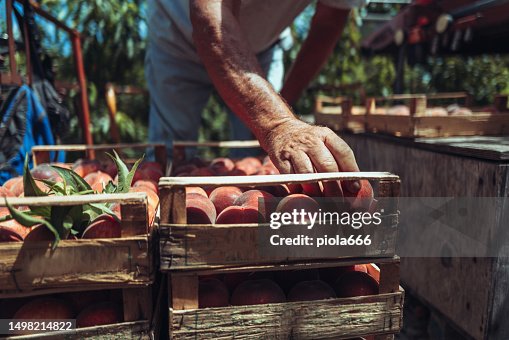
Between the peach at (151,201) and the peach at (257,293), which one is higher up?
the peach at (151,201)

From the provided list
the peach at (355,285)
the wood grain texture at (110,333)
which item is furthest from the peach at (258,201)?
the wood grain texture at (110,333)

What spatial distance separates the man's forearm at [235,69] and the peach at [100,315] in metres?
0.73

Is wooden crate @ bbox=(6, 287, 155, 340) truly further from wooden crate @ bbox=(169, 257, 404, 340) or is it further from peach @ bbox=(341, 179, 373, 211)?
peach @ bbox=(341, 179, 373, 211)

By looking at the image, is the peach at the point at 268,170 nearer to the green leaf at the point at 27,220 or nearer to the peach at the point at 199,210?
the peach at the point at 199,210

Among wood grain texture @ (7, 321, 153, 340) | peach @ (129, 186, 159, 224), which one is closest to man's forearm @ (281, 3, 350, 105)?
peach @ (129, 186, 159, 224)

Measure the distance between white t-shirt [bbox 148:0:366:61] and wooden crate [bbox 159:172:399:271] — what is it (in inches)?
58.3

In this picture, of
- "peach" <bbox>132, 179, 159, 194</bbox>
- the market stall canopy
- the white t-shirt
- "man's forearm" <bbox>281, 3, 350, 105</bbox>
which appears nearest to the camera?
"peach" <bbox>132, 179, 159, 194</bbox>

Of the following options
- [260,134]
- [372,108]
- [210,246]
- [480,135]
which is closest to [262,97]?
[260,134]

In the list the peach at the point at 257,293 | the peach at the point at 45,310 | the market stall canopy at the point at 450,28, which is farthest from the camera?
the market stall canopy at the point at 450,28

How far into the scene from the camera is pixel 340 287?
140cm

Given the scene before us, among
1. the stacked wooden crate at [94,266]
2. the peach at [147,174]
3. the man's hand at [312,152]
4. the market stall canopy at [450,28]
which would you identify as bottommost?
the stacked wooden crate at [94,266]

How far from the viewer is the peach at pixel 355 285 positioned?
1360 millimetres

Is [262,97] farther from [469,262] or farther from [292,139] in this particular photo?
[469,262]

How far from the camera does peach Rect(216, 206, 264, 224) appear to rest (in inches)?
52.0
